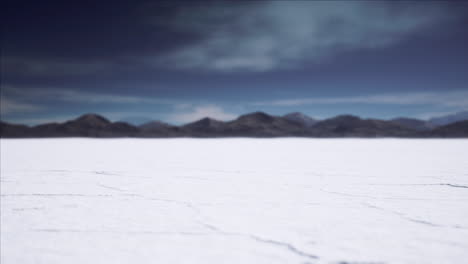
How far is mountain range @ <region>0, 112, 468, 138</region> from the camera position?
2777 inches

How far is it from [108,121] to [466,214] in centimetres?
11217

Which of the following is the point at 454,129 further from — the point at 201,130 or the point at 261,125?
the point at 201,130

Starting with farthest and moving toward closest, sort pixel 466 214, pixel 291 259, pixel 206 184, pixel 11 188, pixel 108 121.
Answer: pixel 108 121 → pixel 206 184 → pixel 11 188 → pixel 466 214 → pixel 291 259

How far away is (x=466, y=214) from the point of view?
2.53m

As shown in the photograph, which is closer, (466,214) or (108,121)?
(466,214)

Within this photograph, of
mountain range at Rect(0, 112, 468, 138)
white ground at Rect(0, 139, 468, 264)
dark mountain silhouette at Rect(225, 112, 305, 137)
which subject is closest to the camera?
white ground at Rect(0, 139, 468, 264)

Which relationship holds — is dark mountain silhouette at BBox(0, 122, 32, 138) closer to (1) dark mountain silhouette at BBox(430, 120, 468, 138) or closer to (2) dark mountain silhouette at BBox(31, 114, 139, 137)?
(2) dark mountain silhouette at BBox(31, 114, 139, 137)

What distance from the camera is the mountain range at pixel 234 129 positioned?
70.5m

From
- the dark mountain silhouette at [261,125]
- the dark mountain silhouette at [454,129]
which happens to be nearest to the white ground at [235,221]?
the dark mountain silhouette at [454,129]

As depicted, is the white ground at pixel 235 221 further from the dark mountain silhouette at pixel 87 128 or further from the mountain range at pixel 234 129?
the dark mountain silhouette at pixel 87 128

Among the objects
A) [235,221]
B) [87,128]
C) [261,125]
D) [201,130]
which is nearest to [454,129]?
[261,125]

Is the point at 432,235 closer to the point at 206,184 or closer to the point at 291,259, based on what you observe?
the point at 291,259

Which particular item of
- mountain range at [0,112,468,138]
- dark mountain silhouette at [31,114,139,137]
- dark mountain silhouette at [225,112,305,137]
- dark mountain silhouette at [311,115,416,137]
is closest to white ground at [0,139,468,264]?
mountain range at [0,112,468,138]

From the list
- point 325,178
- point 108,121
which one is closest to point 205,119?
point 108,121
